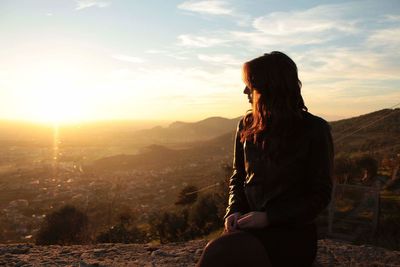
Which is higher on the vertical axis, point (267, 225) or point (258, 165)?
point (258, 165)

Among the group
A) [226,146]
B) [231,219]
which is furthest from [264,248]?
[226,146]

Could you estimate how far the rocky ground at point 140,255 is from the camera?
4.43 metres

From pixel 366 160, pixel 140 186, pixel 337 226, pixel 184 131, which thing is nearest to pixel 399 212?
pixel 337 226

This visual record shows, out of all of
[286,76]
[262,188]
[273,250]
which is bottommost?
[273,250]

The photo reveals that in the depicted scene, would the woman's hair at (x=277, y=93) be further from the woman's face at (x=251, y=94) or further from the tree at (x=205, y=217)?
the tree at (x=205, y=217)

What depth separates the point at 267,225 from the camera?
1.94m

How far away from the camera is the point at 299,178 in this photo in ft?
6.70

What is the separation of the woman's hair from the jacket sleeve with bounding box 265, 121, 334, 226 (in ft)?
0.49

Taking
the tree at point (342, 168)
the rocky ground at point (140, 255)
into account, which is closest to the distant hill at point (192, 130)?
the tree at point (342, 168)

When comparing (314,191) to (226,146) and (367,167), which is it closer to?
(367,167)

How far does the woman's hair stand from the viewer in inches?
80.8

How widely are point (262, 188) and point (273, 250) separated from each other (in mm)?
385

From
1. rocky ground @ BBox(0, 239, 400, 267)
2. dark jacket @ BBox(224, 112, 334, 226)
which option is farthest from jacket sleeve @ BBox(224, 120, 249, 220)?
rocky ground @ BBox(0, 239, 400, 267)

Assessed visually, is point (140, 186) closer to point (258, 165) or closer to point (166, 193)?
point (166, 193)
